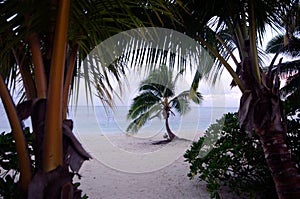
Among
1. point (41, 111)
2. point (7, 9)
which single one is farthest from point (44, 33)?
point (41, 111)

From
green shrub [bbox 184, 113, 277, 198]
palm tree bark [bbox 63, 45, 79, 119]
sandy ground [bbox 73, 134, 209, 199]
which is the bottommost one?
sandy ground [bbox 73, 134, 209, 199]

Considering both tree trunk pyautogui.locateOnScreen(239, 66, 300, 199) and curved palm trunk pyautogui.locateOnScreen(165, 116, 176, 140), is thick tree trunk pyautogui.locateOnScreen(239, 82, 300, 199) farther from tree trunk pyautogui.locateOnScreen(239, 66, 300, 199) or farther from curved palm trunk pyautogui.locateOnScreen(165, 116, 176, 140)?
curved palm trunk pyautogui.locateOnScreen(165, 116, 176, 140)

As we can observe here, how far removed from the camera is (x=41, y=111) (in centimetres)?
118

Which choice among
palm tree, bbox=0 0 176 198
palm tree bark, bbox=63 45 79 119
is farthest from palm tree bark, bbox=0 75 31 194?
palm tree bark, bbox=63 45 79 119

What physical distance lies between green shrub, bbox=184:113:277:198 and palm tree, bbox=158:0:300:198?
2.50 ft

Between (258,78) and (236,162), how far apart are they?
1158mm

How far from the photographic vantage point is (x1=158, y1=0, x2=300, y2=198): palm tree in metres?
1.84

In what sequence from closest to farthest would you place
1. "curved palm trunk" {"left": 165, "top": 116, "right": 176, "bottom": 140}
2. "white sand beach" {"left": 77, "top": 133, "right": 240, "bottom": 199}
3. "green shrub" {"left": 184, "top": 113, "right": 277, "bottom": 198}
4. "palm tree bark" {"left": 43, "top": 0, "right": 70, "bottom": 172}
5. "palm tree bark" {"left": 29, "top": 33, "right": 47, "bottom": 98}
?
"palm tree bark" {"left": 43, "top": 0, "right": 70, "bottom": 172}
"palm tree bark" {"left": 29, "top": 33, "right": 47, "bottom": 98}
"green shrub" {"left": 184, "top": 113, "right": 277, "bottom": 198}
"white sand beach" {"left": 77, "top": 133, "right": 240, "bottom": 199}
"curved palm trunk" {"left": 165, "top": 116, "right": 176, "bottom": 140}

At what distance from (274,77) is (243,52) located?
0.35 metres

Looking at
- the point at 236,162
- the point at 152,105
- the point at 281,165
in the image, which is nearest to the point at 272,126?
the point at 281,165

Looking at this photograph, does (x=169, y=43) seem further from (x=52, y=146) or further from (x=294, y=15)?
(x=52, y=146)

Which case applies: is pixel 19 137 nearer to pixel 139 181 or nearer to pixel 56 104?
pixel 56 104

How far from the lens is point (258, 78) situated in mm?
1984

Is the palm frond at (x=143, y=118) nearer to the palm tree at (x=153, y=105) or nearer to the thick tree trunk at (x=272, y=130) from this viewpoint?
the palm tree at (x=153, y=105)
